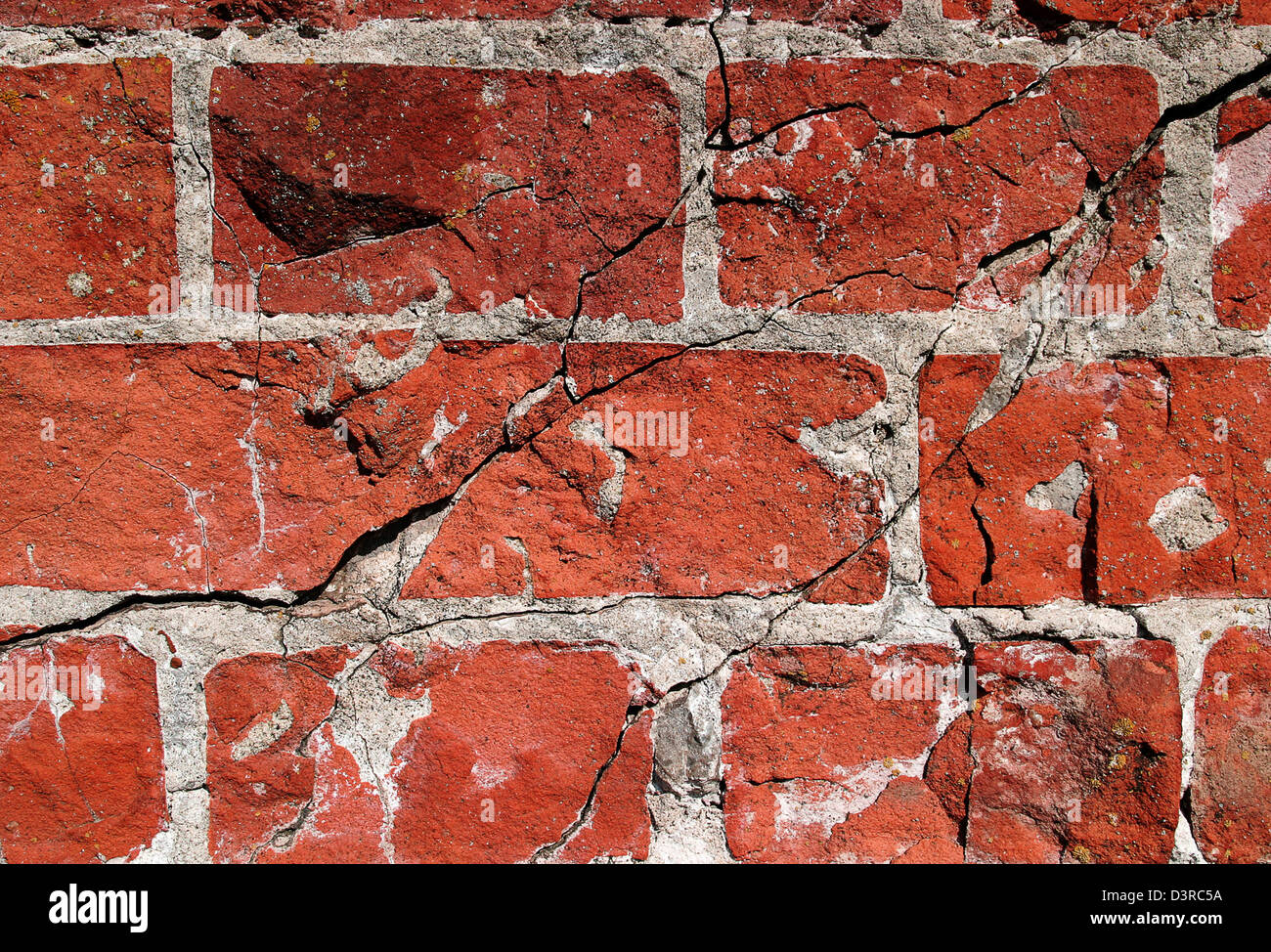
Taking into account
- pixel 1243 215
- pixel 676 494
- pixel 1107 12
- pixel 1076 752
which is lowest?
pixel 1076 752

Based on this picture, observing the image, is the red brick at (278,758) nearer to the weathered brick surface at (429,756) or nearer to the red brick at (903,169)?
the weathered brick surface at (429,756)

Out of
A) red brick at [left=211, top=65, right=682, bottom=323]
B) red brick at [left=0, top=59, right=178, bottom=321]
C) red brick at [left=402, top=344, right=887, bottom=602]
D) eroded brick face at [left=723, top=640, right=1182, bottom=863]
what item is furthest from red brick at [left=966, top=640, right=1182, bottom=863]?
red brick at [left=0, top=59, right=178, bottom=321]

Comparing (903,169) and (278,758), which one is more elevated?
(903,169)

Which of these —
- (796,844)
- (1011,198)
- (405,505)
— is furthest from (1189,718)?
(405,505)

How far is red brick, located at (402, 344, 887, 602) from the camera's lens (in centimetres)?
64

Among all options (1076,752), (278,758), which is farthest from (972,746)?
(278,758)

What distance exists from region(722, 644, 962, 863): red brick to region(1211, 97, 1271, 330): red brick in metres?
0.43

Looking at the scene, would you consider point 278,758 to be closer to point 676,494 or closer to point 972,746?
point 676,494

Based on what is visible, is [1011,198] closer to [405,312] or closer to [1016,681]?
[1016,681]

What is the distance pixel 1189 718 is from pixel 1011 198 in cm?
53

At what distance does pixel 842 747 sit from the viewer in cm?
67

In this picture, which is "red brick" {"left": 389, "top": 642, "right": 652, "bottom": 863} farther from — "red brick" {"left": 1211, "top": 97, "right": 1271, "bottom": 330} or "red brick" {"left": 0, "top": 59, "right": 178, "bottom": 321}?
"red brick" {"left": 1211, "top": 97, "right": 1271, "bottom": 330}

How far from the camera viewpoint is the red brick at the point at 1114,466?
652mm

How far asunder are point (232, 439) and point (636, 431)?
370 mm
